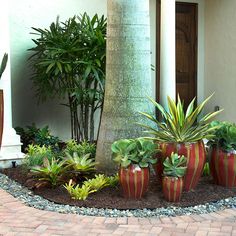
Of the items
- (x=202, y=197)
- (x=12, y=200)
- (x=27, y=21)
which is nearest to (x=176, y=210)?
(x=202, y=197)

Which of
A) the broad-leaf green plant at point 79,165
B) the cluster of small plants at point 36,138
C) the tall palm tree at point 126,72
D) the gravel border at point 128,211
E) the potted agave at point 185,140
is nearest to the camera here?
the gravel border at point 128,211

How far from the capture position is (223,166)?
16.4 ft

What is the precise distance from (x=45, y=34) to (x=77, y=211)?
3706 millimetres

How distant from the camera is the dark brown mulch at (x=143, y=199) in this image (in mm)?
4473

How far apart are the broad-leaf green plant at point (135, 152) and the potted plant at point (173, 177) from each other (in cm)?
18

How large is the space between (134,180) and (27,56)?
155 inches

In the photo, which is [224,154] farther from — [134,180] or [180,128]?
[134,180]

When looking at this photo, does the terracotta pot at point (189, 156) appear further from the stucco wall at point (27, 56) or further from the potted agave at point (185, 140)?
the stucco wall at point (27, 56)

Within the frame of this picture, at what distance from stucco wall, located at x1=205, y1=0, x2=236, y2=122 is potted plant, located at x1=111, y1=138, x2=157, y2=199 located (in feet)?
15.3

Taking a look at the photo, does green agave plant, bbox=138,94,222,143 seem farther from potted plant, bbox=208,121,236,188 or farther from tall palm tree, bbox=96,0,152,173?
tall palm tree, bbox=96,0,152,173

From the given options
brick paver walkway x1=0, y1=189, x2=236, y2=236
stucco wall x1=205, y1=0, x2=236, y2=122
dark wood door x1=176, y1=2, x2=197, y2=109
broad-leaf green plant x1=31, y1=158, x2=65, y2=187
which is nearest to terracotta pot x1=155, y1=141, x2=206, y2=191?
brick paver walkway x1=0, y1=189, x2=236, y2=236

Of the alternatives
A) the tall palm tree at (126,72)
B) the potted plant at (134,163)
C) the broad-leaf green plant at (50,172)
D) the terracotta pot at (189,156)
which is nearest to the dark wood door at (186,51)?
the tall palm tree at (126,72)

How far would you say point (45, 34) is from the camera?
722 centimetres

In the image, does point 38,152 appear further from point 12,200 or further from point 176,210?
point 176,210
